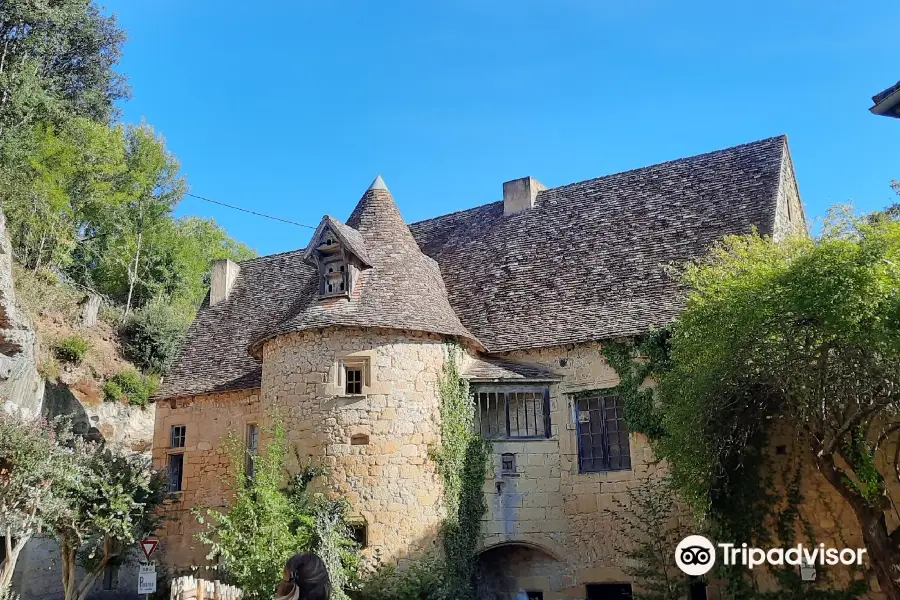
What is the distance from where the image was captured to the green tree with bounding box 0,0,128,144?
100.0ft

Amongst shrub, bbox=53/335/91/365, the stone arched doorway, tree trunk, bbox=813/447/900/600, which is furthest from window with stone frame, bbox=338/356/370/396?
shrub, bbox=53/335/91/365

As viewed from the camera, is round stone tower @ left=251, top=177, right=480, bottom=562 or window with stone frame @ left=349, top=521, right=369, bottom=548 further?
round stone tower @ left=251, top=177, right=480, bottom=562

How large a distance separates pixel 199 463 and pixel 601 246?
471 inches

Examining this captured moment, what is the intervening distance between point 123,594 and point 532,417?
13.9m

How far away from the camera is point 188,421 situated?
22219 millimetres

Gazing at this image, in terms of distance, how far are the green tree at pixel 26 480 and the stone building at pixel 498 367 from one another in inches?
168

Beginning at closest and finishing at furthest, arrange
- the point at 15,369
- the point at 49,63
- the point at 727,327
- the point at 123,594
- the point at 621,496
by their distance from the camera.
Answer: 1. the point at 727,327
2. the point at 621,496
3. the point at 15,369
4. the point at 123,594
5. the point at 49,63

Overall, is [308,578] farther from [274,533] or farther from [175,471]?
[175,471]

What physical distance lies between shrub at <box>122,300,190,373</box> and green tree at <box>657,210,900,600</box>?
2207cm

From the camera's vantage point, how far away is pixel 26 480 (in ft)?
52.4

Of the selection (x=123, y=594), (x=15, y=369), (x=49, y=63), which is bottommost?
(x=123, y=594)

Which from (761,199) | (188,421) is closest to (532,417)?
(761,199)

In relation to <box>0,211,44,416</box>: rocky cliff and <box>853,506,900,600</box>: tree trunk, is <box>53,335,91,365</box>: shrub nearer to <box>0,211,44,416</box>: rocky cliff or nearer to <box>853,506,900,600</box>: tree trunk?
<box>0,211,44,416</box>: rocky cliff

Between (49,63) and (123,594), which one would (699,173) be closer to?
(123,594)
